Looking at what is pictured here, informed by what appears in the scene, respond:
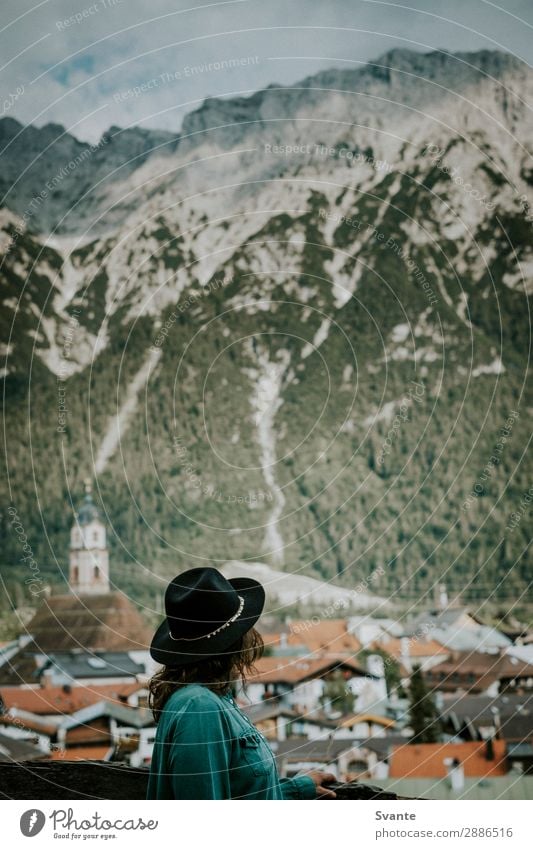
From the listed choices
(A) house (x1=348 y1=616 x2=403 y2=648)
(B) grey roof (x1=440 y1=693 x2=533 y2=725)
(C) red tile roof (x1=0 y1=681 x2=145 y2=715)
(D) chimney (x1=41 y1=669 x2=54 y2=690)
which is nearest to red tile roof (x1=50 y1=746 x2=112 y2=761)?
(C) red tile roof (x1=0 y1=681 x2=145 y2=715)

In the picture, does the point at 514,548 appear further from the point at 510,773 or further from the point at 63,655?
the point at 63,655

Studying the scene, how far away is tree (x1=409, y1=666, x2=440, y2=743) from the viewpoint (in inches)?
151

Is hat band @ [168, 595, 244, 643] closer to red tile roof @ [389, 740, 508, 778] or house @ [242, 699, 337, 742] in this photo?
red tile roof @ [389, 740, 508, 778]

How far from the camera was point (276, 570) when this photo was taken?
4.28 meters

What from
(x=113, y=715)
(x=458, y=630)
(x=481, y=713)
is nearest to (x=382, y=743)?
(x=481, y=713)

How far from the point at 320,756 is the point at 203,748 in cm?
234

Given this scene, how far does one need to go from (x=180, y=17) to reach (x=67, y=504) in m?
1.97

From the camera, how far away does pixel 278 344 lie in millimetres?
5160

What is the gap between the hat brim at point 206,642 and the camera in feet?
4.09

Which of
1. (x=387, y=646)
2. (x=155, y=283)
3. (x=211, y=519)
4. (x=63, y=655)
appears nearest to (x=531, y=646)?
(x=387, y=646)

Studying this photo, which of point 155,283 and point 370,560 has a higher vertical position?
point 155,283

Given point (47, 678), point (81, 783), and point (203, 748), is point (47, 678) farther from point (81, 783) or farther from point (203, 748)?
point (203, 748)

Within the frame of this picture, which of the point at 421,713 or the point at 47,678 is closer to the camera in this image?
the point at 47,678

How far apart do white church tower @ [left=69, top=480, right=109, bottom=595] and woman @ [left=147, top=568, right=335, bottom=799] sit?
2030 millimetres
